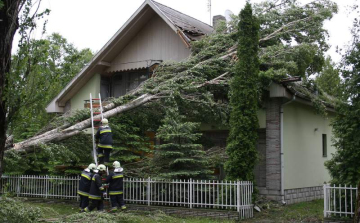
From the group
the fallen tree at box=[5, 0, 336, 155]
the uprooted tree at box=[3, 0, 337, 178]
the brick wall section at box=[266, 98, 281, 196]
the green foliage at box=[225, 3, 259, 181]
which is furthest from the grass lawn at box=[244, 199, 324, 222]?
the fallen tree at box=[5, 0, 336, 155]

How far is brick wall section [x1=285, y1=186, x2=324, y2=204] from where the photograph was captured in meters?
14.4

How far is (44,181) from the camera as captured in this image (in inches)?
583

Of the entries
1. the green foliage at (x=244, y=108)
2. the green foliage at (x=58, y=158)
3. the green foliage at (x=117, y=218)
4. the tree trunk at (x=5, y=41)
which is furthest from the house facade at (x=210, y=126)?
the tree trunk at (x=5, y=41)

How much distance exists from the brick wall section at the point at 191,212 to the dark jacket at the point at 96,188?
1.64 m

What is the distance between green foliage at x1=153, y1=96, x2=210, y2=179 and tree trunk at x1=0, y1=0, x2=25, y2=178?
18.3ft

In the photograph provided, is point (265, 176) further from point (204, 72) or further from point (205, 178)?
point (204, 72)

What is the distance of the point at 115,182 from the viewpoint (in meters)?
11.6

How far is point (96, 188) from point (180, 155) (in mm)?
2680

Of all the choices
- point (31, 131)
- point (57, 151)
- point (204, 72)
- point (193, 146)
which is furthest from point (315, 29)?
point (31, 131)

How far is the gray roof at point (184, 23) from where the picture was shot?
55.3 ft

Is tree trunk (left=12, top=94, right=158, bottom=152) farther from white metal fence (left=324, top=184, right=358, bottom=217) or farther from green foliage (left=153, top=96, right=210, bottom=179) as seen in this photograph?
white metal fence (left=324, top=184, right=358, bottom=217)

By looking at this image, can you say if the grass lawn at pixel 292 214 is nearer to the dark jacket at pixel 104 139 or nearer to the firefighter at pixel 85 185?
the dark jacket at pixel 104 139

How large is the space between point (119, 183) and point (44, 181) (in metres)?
4.50

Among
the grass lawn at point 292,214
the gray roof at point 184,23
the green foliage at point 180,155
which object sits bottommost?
the grass lawn at point 292,214
